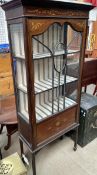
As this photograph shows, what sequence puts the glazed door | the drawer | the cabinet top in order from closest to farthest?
the cabinet top, the glazed door, the drawer

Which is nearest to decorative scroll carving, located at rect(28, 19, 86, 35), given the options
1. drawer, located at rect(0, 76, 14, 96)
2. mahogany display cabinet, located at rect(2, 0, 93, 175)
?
mahogany display cabinet, located at rect(2, 0, 93, 175)

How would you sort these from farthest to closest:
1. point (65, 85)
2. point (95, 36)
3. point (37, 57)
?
point (95, 36)
point (65, 85)
point (37, 57)

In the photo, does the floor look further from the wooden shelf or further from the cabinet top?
the cabinet top

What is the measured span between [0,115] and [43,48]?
93 centimetres

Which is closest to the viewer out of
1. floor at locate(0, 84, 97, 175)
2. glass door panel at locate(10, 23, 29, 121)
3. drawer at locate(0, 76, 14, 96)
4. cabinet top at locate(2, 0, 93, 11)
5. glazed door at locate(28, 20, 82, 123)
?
cabinet top at locate(2, 0, 93, 11)

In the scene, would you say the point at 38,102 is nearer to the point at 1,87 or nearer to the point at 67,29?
the point at 67,29

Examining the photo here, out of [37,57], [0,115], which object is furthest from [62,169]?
[37,57]

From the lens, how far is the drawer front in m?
1.35

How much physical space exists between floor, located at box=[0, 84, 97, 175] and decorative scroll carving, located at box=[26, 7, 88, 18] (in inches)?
58.6

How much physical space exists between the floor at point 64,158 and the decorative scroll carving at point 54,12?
1.49 m

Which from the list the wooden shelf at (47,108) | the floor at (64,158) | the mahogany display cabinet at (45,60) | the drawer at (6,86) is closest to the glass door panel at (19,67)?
the mahogany display cabinet at (45,60)

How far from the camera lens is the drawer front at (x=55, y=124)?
53.1 inches

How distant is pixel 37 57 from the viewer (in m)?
1.17

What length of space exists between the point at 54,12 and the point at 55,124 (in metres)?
0.98
